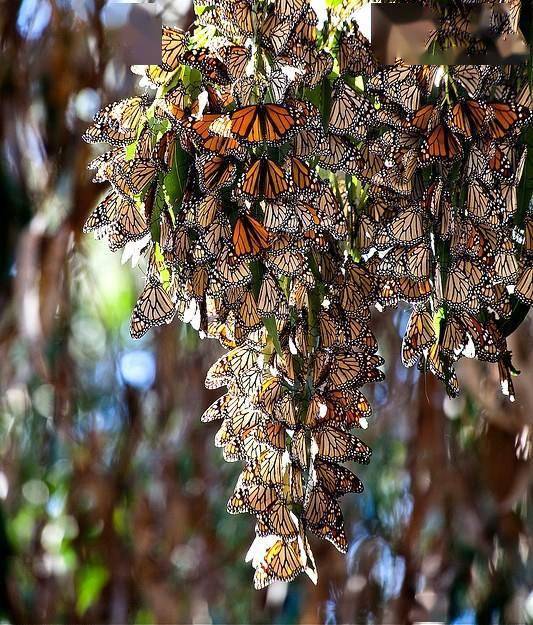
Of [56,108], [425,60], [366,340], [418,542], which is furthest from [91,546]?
[425,60]

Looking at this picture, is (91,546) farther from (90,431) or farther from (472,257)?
(472,257)

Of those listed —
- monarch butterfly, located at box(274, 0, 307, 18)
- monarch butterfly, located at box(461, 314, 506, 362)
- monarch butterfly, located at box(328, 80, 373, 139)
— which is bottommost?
monarch butterfly, located at box(461, 314, 506, 362)

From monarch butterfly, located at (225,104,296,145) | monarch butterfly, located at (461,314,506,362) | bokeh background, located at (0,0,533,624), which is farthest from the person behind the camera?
bokeh background, located at (0,0,533,624)

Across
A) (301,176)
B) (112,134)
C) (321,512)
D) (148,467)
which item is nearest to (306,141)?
(301,176)

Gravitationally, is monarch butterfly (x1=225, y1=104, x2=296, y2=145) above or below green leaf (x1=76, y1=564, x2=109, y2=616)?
above

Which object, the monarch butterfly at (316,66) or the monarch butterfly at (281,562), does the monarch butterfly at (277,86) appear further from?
the monarch butterfly at (281,562)

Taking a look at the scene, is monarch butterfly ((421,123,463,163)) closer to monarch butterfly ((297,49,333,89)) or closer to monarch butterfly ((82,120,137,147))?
monarch butterfly ((297,49,333,89))

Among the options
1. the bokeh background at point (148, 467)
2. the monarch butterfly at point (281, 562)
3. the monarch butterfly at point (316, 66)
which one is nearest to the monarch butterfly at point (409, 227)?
the monarch butterfly at point (316, 66)

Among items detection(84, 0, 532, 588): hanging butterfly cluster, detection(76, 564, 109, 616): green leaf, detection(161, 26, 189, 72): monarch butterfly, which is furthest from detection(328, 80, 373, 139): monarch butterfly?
detection(76, 564, 109, 616): green leaf
